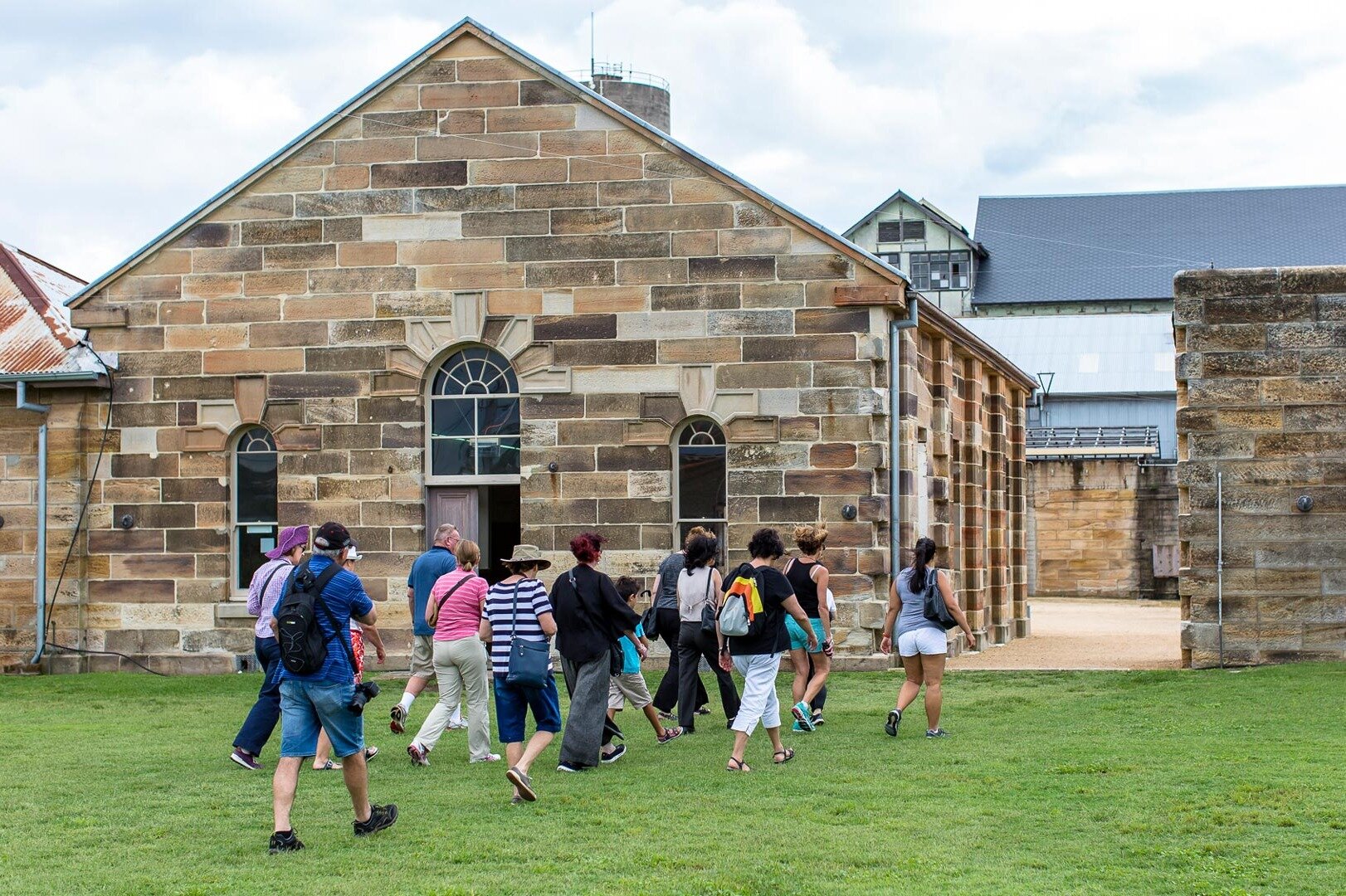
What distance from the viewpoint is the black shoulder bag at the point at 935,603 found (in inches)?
517

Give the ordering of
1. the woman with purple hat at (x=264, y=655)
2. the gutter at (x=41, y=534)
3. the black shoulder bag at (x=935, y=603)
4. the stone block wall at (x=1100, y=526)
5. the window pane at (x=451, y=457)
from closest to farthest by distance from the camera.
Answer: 1. the woman with purple hat at (x=264, y=655)
2. the black shoulder bag at (x=935, y=603)
3. the window pane at (x=451, y=457)
4. the gutter at (x=41, y=534)
5. the stone block wall at (x=1100, y=526)

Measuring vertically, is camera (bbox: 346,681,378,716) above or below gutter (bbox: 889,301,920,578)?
below

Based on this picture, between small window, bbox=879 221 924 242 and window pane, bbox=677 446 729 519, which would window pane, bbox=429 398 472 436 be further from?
small window, bbox=879 221 924 242

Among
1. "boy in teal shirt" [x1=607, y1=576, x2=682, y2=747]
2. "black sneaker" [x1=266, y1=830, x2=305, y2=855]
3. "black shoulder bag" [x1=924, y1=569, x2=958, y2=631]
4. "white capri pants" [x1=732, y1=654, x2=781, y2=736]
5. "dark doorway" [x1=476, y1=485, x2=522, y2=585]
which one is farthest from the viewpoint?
"dark doorway" [x1=476, y1=485, x2=522, y2=585]

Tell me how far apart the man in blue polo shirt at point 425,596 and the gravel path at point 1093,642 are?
25.6ft

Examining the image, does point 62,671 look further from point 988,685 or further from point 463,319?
point 988,685

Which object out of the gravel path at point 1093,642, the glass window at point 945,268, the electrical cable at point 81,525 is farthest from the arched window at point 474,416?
the glass window at point 945,268

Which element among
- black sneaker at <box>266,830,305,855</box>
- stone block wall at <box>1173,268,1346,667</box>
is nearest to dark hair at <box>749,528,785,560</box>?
black sneaker at <box>266,830,305,855</box>

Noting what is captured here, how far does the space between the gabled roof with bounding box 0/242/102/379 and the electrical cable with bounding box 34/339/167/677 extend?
0.20 meters

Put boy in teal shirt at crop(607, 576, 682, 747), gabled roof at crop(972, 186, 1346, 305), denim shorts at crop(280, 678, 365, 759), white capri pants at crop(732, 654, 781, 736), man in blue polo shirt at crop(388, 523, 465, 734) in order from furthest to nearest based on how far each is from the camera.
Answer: gabled roof at crop(972, 186, 1346, 305) → man in blue polo shirt at crop(388, 523, 465, 734) → boy in teal shirt at crop(607, 576, 682, 747) → white capri pants at crop(732, 654, 781, 736) → denim shorts at crop(280, 678, 365, 759)

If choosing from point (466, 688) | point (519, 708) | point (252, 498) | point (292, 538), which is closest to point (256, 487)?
point (252, 498)

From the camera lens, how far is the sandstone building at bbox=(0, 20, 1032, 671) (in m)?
19.3

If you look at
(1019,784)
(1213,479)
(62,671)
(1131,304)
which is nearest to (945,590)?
(1019,784)

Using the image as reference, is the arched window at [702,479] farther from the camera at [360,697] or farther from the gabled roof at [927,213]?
the gabled roof at [927,213]
